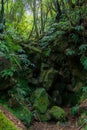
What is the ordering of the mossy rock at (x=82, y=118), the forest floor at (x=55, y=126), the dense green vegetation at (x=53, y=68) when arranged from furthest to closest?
the dense green vegetation at (x=53, y=68), the forest floor at (x=55, y=126), the mossy rock at (x=82, y=118)

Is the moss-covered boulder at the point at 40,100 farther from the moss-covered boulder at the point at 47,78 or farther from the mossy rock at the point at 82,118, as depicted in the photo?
the mossy rock at the point at 82,118

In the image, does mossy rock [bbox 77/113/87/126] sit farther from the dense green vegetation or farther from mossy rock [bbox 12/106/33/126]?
mossy rock [bbox 12/106/33/126]

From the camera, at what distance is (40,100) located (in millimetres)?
8250

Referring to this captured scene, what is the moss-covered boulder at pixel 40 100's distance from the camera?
26.3 feet

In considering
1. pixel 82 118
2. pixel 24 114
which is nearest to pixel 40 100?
pixel 24 114

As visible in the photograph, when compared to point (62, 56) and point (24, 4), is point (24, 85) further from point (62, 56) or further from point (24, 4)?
point (24, 4)

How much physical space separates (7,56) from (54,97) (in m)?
2.92

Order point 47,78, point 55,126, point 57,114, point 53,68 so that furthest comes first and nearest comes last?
point 53,68, point 47,78, point 57,114, point 55,126

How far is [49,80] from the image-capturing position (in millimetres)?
9477

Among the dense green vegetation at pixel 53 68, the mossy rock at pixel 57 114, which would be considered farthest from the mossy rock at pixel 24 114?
the mossy rock at pixel 57 114

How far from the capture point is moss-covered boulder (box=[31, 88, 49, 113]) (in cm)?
802

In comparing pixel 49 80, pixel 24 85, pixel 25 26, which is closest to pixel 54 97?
pixel 49 80

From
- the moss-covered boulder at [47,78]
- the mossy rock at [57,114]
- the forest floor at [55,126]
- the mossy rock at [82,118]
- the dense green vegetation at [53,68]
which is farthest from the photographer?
the moss-covered boulder at [47,78]

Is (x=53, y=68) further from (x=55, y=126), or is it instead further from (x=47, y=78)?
(x=55, y=126)
